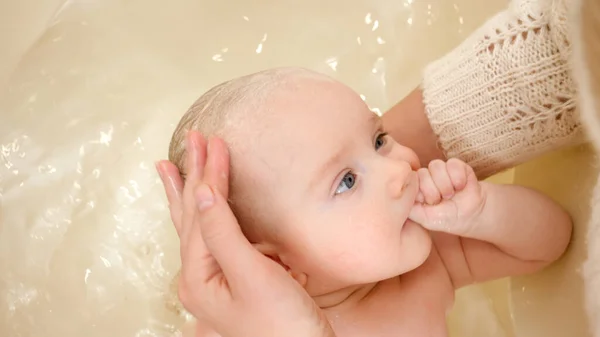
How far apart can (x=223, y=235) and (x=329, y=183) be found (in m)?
0.14

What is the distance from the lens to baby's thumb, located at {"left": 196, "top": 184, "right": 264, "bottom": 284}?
603 mm

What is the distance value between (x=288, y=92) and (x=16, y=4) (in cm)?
72

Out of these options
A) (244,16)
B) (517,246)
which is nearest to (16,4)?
(244,16)

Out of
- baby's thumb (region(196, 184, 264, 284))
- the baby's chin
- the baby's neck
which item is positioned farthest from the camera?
the baby's neck

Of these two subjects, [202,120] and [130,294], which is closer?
[202,120]

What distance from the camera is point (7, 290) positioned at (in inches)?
41.8

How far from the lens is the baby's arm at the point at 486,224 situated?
74 centimetres

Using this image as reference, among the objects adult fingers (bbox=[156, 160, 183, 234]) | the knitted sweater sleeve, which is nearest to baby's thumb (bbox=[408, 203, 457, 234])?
the knitted sweater sleeve


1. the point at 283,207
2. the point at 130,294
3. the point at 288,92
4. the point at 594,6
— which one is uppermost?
the point at 594,6

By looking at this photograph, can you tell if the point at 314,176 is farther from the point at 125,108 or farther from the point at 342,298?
the point at 125,108

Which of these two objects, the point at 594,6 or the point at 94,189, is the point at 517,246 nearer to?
the point at 594,6

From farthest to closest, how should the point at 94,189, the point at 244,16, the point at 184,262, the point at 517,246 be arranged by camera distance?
the point at 244,16 < the point at 94,189 < the point at 517,246 < the point at 184,262

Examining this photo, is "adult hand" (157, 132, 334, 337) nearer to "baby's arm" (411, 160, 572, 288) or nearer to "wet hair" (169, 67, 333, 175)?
"wet hair" (169, 67, 333, 175)

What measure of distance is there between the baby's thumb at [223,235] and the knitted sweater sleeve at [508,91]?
386 millimetres
